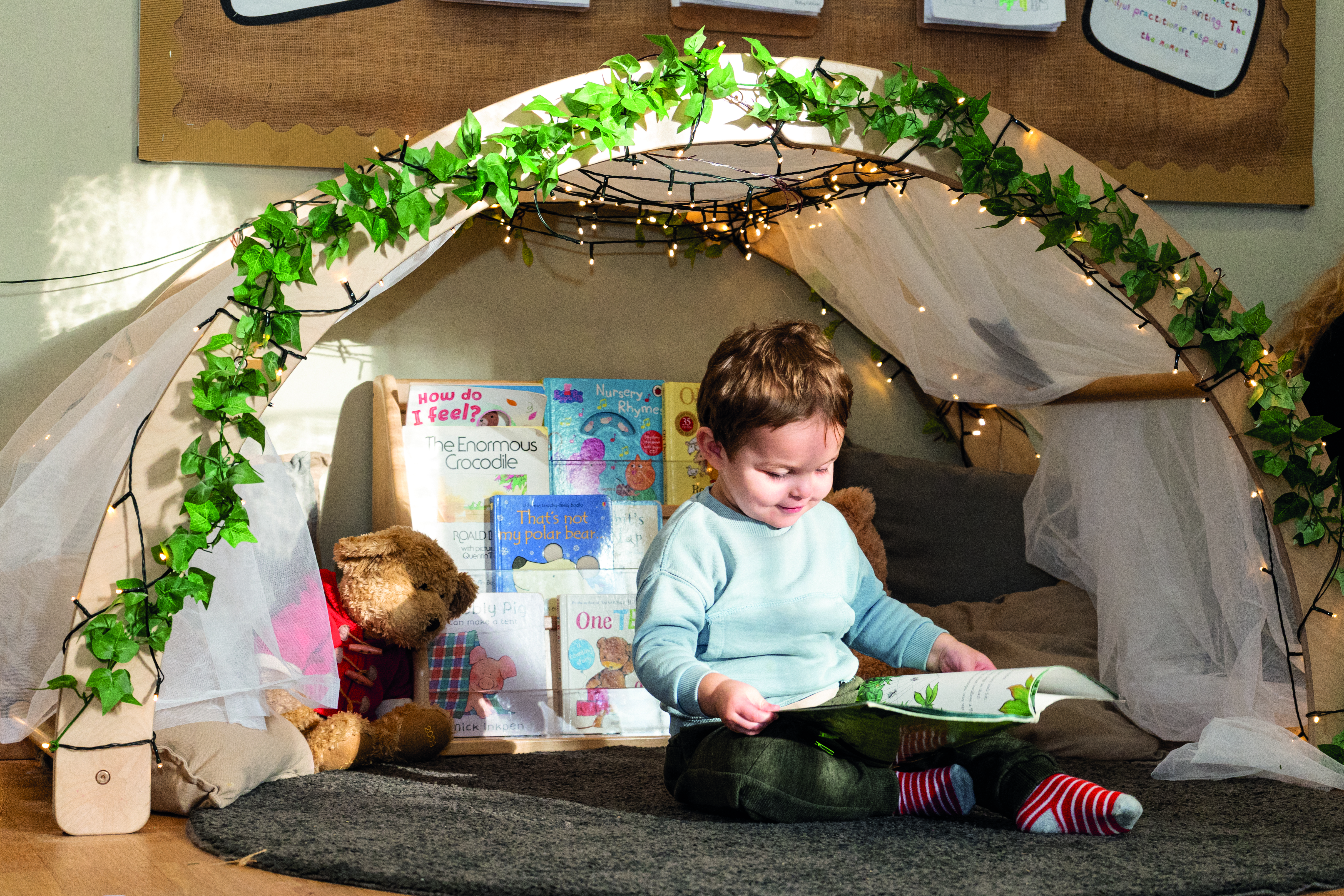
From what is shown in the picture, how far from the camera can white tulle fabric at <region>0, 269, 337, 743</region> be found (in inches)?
48.9

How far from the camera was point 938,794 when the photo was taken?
1175mm

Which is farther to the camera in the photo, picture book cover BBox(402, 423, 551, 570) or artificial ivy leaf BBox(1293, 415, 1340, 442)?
picture book cover BBox(402, 423, 551, 570)

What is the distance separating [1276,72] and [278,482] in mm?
2173

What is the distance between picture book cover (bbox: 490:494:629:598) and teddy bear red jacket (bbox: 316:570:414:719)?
0.71ft

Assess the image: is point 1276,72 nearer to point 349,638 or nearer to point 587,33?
point 587,33

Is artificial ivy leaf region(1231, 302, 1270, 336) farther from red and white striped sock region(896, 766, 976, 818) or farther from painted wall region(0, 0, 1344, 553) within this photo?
painted wall region(0, 0, 1344, 553)

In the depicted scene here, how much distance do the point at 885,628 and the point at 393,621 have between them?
747mm

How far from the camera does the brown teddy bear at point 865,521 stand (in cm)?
194

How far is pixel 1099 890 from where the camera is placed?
2.93ft

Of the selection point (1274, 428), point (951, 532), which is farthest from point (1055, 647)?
point (1274, 428)

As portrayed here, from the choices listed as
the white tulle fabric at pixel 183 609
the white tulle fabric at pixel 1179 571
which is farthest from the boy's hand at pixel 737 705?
the white tulle fabric at pixel 1179 571

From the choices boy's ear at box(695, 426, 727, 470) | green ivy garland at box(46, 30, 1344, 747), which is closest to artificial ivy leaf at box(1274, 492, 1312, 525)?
green ivy garland at box(46, 30, 1344, 747)

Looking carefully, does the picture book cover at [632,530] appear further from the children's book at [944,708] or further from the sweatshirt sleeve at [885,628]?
the children's book at [944,708]

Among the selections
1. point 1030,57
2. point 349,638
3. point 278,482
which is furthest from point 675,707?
point 1030,57
